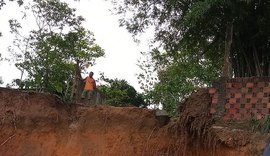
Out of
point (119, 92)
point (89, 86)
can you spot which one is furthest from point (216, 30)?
point (119, 92)

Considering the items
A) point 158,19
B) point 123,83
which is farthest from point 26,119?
point 123,83

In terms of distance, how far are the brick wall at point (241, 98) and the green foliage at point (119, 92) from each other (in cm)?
1371

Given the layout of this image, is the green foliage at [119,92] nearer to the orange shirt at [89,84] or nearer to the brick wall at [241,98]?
the orange shirt at [89,84]

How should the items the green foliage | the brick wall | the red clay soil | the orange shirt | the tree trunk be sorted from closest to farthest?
the brick wall
the tree trunk
the red clay soil
the orange shirt
the green foliage

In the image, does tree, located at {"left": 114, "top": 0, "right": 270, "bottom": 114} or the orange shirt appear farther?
the orange shirt

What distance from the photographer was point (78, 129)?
11.3 metres

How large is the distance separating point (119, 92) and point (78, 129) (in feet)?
49.2

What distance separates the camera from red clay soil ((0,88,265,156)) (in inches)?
414

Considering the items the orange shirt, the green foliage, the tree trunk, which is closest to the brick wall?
the tree trunk

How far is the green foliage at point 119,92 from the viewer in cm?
2548

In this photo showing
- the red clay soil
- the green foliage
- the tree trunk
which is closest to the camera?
the tree trunk

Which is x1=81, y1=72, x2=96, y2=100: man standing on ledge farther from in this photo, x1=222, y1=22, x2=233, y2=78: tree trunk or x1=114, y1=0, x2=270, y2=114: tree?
x1=222, y1=22, x2=233, y2=78: tree trunk

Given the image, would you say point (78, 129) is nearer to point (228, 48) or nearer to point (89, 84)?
point (89, 84)

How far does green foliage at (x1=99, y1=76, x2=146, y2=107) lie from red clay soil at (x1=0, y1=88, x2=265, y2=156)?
11.4 m
